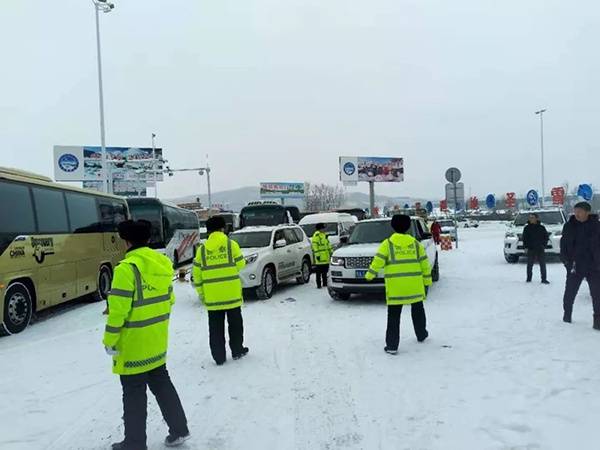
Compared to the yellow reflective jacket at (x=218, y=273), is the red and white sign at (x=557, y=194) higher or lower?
higher

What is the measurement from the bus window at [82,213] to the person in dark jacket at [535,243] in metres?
10.8

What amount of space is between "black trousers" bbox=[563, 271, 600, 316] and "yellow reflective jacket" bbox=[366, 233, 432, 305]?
2.58 metres

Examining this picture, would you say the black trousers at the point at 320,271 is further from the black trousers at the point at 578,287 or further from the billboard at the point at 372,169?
the billboard at the point at 372,169

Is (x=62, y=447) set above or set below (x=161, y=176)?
below

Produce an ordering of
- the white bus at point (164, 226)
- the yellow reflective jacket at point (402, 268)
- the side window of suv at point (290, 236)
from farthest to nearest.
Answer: the white bus at point (164, 226) < the side window of suv at point (290, 236) < the yellow reflective jacket at point (402, 268)

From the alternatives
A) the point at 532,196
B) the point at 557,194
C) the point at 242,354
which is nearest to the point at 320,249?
the point at 242,354

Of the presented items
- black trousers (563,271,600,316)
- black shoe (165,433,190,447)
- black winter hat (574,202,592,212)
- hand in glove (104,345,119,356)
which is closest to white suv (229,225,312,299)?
black trousers (563,271,600,316)

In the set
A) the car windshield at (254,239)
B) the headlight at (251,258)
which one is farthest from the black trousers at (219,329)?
the car windshield at (254,239)

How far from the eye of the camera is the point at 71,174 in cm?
4353

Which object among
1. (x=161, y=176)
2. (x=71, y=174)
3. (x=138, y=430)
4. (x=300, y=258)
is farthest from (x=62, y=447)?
(x=161, y=176)

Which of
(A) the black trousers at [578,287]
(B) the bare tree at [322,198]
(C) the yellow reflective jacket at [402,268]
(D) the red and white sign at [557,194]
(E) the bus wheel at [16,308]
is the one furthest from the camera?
(B) the bare tree at [322,198]

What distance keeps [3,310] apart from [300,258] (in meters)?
7.72

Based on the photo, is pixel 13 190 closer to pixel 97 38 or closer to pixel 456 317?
pixel 456 317

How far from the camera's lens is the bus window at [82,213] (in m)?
11.8
